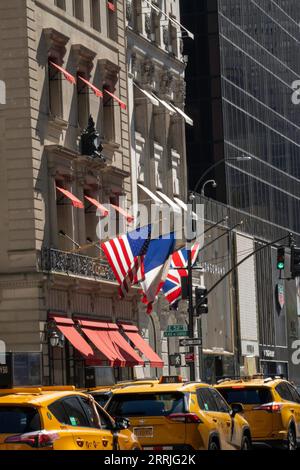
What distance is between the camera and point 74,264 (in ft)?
164

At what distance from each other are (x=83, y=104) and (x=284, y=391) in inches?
940

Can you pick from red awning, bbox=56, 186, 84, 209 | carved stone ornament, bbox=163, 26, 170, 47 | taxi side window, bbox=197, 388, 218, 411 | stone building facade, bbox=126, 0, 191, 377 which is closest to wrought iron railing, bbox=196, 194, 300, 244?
stone building facade, bbox=126, 0, 191, 377

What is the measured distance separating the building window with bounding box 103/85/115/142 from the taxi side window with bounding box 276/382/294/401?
25.1 meters

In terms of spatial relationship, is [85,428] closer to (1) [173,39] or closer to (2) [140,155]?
(2) [140,155]

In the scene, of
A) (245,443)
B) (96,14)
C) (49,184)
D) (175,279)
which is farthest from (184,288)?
(245,443)

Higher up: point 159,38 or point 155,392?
point 159,38

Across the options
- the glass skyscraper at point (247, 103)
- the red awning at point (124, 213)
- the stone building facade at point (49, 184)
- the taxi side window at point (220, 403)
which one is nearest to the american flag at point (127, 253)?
the stone building facade at point (49, 184)

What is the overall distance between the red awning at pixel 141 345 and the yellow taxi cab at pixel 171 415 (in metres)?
29.9

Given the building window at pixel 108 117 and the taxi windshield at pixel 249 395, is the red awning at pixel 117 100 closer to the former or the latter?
the building window at pixel 108 117

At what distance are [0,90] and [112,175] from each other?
8310 millimetres

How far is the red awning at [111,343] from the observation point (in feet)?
167

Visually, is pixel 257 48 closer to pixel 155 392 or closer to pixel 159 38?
pixel 159 38

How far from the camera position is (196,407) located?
24.5 meters

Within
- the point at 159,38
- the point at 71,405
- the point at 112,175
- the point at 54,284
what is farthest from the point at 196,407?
the point at 159,38
